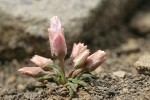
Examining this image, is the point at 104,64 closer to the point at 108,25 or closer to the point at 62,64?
the point at 108,25

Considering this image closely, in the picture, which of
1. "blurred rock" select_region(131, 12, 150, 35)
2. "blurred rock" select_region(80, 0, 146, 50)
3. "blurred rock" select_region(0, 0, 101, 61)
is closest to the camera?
"blurred rock" select_region(0, 0, 101, 61)

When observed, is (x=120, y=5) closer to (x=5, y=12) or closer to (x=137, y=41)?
(x=137, y=41)

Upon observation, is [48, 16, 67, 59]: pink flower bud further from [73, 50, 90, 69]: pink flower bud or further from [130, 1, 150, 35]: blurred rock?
[130, 1, 150, 35]: blurred rock

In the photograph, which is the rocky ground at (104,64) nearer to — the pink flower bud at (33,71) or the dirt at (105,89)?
the dirt at (105,89)

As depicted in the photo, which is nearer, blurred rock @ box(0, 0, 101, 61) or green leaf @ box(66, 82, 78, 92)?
green leaf @ box(66, 82, 78, 92)

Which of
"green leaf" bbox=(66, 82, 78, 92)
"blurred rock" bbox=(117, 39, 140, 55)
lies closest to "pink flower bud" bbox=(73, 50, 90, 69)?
"green leaf" bbox=(66, 82, 78, 92)

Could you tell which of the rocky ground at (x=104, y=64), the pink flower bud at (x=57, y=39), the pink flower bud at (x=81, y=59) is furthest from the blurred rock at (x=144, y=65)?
the pink flower bud at (x=57, y=39)

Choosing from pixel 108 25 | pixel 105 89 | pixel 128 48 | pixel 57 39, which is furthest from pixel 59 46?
pixel 108 25

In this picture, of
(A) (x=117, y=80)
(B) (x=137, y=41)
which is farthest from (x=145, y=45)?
(A) (x=117, y=80)
